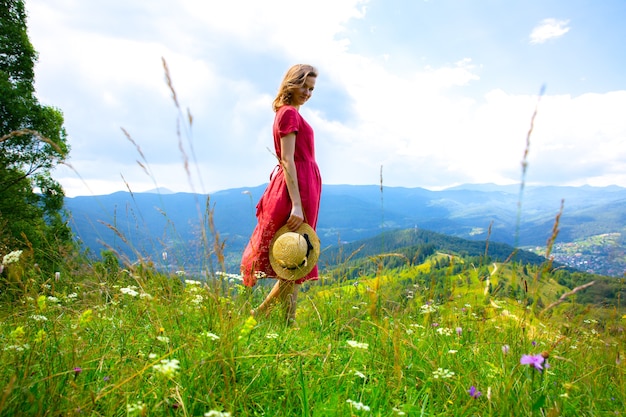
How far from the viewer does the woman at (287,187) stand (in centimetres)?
408

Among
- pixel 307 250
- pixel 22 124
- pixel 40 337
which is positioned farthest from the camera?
pixel 22 124

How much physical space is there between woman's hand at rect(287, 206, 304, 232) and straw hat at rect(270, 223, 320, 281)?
5cm

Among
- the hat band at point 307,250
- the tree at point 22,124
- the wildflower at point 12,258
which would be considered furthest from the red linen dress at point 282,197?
the tree at point 22,124

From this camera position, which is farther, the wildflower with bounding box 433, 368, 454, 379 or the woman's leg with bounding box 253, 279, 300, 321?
the woman's leg with bounding box 253, 279, 300, 321

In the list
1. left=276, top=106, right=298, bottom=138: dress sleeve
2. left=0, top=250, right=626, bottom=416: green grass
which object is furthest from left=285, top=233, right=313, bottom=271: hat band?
left=276, top=106, right=298, bottom=138: dress sleeve

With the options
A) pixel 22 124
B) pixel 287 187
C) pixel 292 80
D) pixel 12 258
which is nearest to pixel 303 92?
pixel 292 80

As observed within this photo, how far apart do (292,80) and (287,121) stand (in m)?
0.48

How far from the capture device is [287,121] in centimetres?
409

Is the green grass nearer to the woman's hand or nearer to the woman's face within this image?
the woman's hand

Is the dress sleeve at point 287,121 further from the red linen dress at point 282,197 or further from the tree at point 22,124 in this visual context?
the tree at point 22,124

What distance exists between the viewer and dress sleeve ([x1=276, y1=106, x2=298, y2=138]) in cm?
406

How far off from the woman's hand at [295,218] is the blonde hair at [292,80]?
124cm

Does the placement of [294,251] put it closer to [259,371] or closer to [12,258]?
[259,371]

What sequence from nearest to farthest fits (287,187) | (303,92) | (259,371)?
(259,371) < (287,187) < (303,92)
